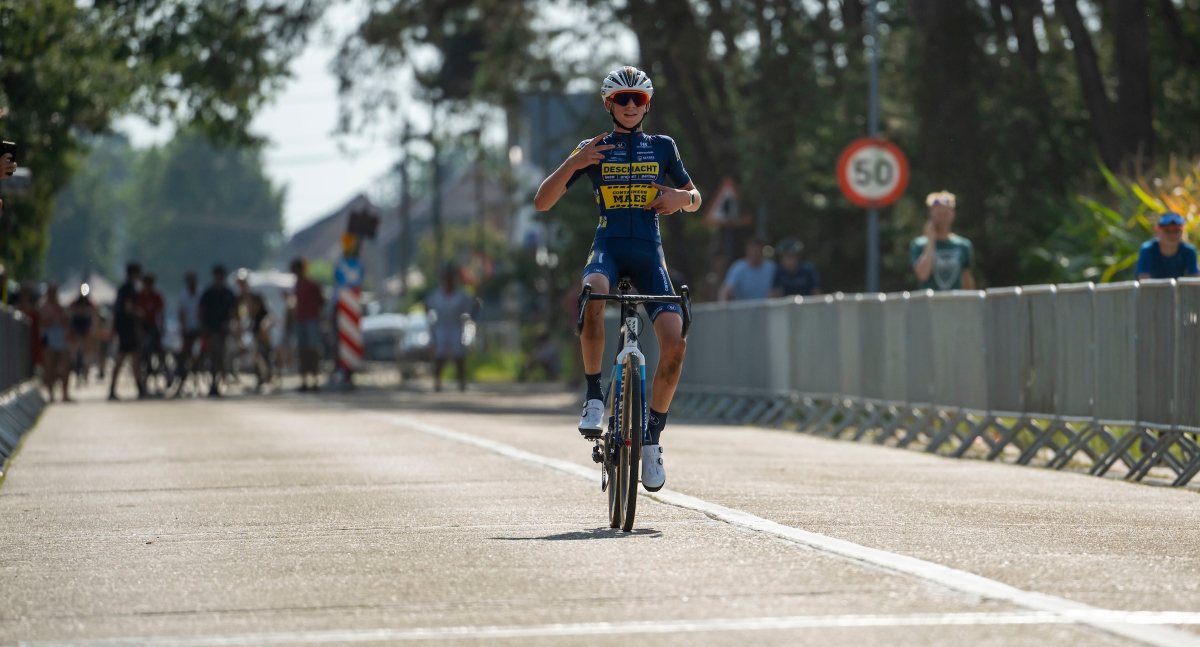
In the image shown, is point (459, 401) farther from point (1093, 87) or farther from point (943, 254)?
point (943, 254)

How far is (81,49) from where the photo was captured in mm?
26312

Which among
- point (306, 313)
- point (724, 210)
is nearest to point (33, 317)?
point (306, 313)

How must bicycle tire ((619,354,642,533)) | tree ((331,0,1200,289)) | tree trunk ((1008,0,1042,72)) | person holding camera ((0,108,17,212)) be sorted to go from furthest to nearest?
tree trunk ((1008,0,1042,72))
tree ((331,0,1200,289))
person holding camera ((0,108,17,212))
bicycle tire ((619,354,642,533))

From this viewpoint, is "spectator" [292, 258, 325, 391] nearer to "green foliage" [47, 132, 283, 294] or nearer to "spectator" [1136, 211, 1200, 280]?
"spectator" [1136, 211, 1200, 280]

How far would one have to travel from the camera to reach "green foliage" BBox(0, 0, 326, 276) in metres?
25.2

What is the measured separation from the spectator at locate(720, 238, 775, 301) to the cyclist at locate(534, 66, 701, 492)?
11.7 m

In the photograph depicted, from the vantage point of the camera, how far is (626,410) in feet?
26.2

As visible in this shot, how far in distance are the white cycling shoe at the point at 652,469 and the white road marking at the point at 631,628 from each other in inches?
103

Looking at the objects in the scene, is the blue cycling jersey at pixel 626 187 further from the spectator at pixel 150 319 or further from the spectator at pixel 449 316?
the spectator at pixel 449 316

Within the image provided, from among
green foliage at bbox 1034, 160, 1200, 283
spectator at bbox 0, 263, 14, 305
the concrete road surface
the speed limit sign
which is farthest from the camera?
spectator at bbox 0, 263, 14, 305

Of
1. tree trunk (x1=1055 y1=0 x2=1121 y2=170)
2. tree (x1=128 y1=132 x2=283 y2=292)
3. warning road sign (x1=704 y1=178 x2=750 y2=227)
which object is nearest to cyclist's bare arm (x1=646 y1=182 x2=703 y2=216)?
tree trunk (x1=1055 y1=0 x2=1121 y2=170)

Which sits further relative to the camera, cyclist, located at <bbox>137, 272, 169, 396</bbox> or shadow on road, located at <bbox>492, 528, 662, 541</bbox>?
cyclist, located at <bbox>137, 272, 169, 396</bbox>

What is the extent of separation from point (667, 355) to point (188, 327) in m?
21.1

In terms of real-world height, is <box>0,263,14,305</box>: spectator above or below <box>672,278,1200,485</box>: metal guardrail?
above
